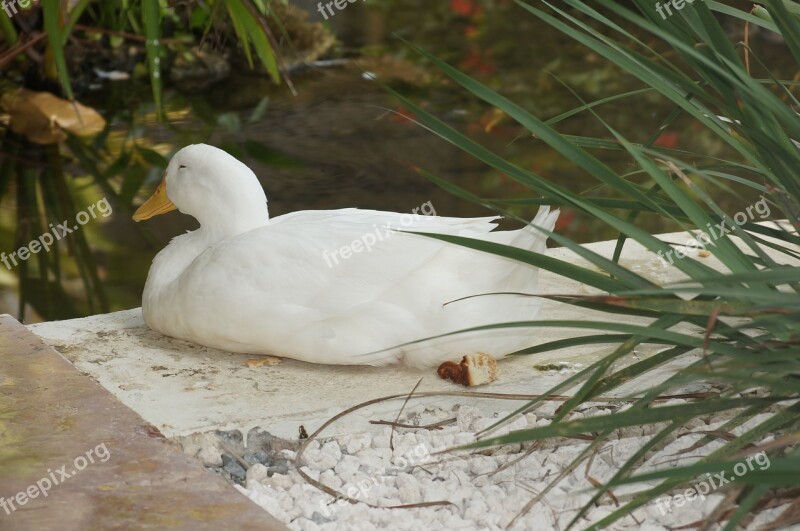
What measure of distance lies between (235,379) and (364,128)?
165 inches

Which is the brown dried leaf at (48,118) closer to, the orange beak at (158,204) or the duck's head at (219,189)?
the orange beak at (158,204)

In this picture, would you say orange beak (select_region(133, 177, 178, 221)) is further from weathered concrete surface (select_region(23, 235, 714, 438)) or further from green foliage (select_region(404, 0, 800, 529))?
green foliage (select_region(404, 0, 800, 529))

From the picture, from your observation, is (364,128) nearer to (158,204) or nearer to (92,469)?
(158,204)

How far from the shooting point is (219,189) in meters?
3.33

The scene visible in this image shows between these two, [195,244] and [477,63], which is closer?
[195,244]

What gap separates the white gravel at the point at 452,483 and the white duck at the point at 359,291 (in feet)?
1.25

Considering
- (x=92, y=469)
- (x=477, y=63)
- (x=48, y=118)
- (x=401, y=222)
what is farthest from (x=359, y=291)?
(x=477, y=63)

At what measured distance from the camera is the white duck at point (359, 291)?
9.78ft

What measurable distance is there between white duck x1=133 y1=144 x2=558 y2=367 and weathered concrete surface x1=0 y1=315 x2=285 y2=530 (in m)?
0.47

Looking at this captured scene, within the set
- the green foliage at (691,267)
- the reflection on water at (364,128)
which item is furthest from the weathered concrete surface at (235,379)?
the reflection on water at (364,128)

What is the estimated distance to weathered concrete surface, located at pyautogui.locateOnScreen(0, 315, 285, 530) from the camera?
2180mm

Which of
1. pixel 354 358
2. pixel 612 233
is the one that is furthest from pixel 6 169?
pixel 354 358

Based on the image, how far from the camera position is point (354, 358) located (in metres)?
3.04

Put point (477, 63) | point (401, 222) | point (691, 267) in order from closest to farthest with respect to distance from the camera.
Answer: point (691, 267) → point (401, 222) → point (477, 63)
